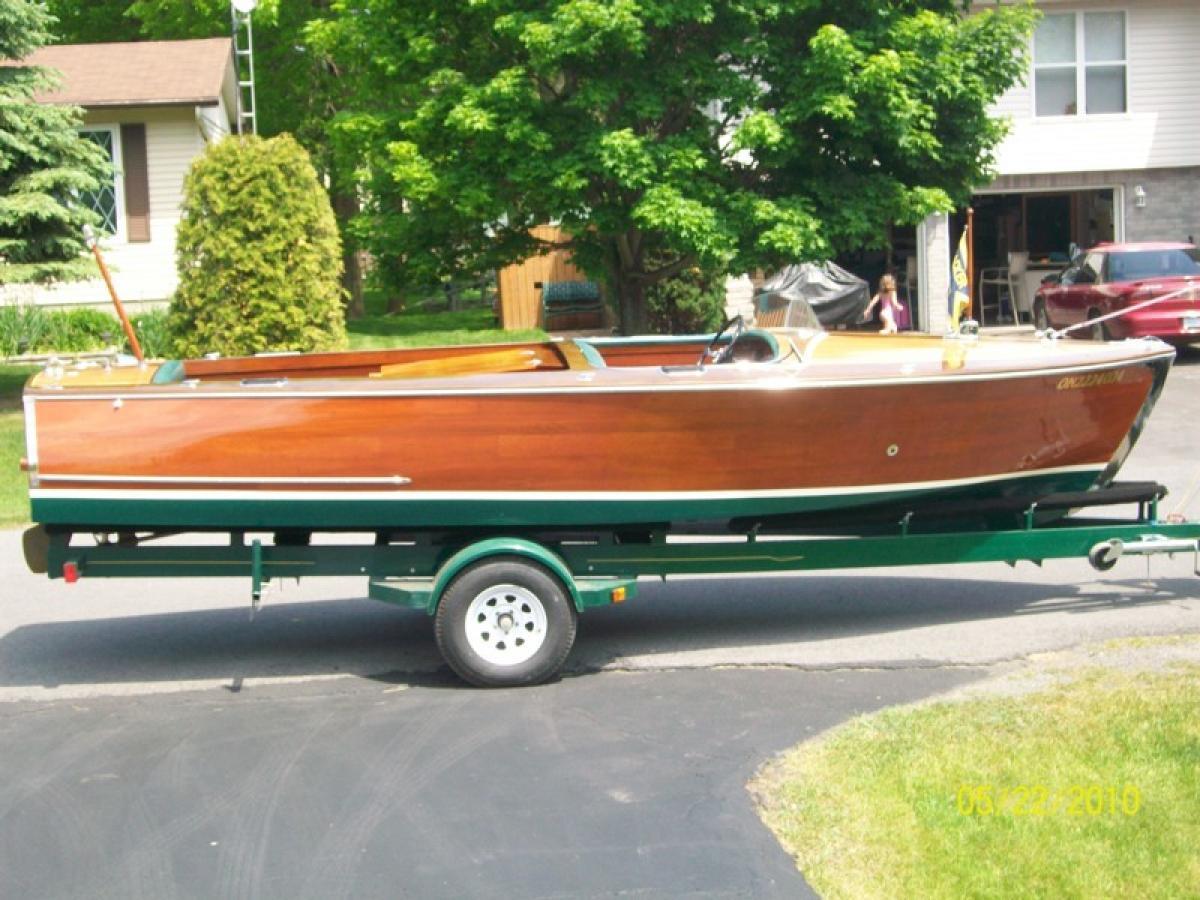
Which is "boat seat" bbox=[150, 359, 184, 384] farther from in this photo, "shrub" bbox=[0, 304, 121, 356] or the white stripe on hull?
"shrub" bbox=[0, 304, 121, 356]

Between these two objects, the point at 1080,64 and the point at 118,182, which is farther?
the point at 1080,64

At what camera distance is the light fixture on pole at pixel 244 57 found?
25219mm

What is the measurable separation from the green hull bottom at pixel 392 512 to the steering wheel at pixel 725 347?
32.1 inches

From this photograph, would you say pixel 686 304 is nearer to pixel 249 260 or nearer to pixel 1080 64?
pixel 249 260

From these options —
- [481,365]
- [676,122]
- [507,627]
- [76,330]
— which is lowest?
[507,627]

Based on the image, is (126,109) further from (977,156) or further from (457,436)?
(457,436)

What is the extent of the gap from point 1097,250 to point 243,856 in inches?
806

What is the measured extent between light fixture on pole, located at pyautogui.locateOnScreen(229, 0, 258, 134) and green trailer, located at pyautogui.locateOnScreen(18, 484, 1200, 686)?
16797mm

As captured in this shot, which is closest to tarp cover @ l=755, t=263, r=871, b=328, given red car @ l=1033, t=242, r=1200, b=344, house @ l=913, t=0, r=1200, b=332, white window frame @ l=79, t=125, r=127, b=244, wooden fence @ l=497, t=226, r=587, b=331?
house @ l=913, t=0, r=1200, b=332

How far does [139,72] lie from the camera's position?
27219mm

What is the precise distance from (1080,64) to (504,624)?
24035 mm

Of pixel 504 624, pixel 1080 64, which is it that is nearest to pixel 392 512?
pixel 504 624

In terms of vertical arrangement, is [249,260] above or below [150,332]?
above

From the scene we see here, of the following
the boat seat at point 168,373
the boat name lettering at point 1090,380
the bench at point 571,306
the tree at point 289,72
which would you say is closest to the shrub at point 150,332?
the tree at point 289,72
